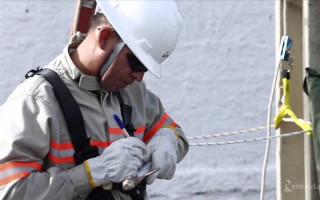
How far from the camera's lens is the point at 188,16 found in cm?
545

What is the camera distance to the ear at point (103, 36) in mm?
2906

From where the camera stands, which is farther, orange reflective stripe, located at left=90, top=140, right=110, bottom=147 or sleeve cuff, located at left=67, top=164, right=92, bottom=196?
orange reflective stripe, located at left=90, top=140, right=110, bottom=147

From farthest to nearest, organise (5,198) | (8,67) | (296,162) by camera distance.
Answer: (8,67), (296,162), (5,198)

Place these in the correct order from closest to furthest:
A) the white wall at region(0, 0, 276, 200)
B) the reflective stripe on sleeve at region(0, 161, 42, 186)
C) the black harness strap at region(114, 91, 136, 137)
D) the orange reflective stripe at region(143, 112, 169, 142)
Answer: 1. the reflective stripe on sleeve at region(0, 161, 42, 186)
2. the black harness strap at region(114, 91, 136, 137)
3. the orange reflective stripe at region(143, 112, 169, 142)
4. the white wall at region(0, 0, 276, 200)

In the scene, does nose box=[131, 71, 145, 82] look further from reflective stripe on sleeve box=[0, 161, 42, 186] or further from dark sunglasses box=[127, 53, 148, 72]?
reflective stripe on sleeve box=[0, 161, 42, 186]

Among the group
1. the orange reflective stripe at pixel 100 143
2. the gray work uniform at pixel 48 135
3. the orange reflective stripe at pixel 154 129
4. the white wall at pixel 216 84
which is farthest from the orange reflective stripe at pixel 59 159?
the white wall at pixel 216 84

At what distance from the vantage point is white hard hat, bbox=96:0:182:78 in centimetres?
294

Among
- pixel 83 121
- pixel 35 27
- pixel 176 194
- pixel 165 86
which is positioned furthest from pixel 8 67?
pixel 83 121

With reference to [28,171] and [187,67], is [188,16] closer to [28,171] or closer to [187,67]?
[187,67]

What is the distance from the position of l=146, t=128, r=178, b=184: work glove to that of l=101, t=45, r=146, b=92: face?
0.26 m

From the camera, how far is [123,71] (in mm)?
2912

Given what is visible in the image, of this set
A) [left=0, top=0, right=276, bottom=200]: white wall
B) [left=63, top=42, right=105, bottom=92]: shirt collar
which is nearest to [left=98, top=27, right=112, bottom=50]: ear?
[left=63, top=42, right=105, bottom=92]: shirt collar

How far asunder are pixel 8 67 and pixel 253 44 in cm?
156

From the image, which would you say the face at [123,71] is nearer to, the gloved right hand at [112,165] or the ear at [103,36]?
the ear at [103,36]
